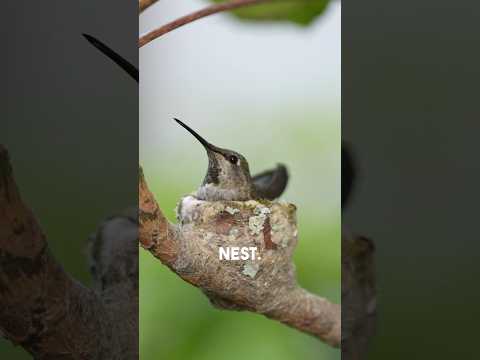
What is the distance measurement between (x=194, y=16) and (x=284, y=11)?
358mm

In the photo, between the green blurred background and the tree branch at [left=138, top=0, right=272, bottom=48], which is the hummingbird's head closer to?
the green blurred background

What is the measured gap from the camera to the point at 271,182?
83.2 inches

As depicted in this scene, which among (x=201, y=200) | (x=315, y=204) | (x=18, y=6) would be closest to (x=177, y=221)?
(x=201, y=200)

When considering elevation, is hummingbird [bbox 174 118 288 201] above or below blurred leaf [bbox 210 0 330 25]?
below

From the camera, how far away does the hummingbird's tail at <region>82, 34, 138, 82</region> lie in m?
1.80

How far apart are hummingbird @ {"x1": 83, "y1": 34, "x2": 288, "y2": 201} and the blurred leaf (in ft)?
1.68

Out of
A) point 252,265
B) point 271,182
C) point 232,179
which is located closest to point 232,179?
point 232,179

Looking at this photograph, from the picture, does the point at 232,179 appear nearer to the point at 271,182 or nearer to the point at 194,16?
the point at 271,182

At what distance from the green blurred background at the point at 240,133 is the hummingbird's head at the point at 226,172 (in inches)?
1.3

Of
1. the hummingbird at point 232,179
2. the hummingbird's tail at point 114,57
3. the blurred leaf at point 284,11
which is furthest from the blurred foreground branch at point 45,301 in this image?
the blurred leaf at point 284,11

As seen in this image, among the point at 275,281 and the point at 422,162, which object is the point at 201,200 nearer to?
the point at 275,281

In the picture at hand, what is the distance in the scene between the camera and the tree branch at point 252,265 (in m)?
1.90

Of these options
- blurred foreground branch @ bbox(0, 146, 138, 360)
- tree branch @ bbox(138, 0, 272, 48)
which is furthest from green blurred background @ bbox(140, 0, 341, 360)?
blurred foreground branch @ bbox(0, 146, 138, 360)

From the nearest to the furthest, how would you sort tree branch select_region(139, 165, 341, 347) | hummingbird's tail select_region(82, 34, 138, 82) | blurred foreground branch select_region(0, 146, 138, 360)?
blurred foreground branch select_region(0, 146, 138, 360) → hummingbird's tail select_region(82, 34, 138, 82) → tree branch select_region(139, 165, 341, 347)
